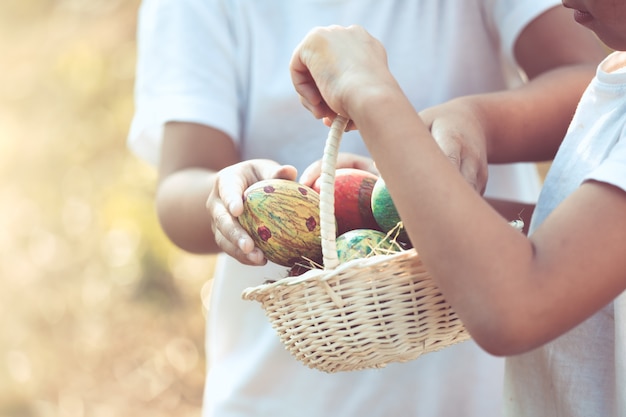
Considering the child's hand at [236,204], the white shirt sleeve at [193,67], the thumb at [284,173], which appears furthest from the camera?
the white shirt sleeve at [193,67]

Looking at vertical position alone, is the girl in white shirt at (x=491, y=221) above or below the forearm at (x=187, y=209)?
above

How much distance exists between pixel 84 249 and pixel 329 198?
3.45 metres

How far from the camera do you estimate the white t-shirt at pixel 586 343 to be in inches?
46.9

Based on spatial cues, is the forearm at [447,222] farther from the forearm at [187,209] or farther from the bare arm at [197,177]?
the forearm at [187,209]

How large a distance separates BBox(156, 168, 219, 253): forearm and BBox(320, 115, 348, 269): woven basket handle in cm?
45

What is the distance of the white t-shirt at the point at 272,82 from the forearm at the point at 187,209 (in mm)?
101

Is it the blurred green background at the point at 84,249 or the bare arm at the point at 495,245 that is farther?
the blurred green background at the point at 84,249

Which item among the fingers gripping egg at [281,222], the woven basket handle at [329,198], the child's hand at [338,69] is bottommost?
the fingers gripping egg at [281,222]

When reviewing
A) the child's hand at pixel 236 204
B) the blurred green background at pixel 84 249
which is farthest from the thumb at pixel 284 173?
the blurred green background at pixel 84 249

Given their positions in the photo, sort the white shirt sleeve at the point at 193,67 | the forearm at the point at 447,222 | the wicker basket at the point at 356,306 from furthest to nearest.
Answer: the white shirt sleeve at the point at 193,67 < the wicker basket at the point at 356,306 < the forearm at the point at 447,222

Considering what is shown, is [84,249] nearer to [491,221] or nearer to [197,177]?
[197,177]

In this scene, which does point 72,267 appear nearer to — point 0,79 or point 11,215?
point 11,215

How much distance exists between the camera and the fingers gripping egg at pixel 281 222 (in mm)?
1312

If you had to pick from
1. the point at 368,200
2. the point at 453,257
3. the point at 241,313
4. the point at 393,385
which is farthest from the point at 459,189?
the point at 241,313
